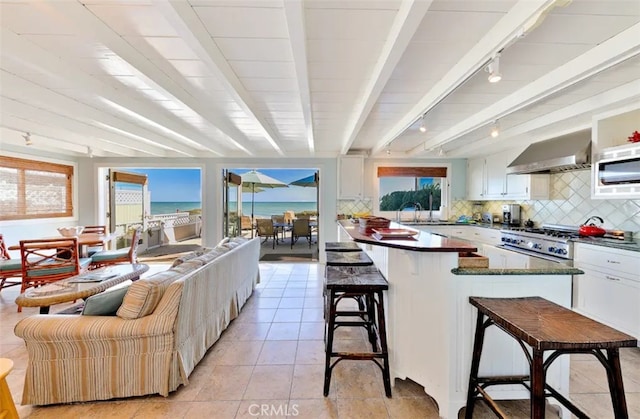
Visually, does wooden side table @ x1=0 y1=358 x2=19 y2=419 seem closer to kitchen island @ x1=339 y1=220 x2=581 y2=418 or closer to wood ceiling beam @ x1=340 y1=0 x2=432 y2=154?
kitchen island @ x1=339 y1=220 x2=581 y2=418

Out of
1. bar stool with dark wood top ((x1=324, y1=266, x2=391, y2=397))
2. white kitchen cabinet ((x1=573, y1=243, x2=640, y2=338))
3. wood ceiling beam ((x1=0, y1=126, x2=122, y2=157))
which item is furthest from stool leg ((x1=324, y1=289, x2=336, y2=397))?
wood ceiling beam ((x1=0, y1=126, x2=122, y2=157))

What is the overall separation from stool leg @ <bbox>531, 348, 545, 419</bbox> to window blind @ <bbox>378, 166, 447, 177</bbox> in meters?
4.55

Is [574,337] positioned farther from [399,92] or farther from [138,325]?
[138,325]

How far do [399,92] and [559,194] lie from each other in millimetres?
2989

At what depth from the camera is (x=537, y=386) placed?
3.80ft

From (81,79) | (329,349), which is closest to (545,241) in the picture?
(329,349)

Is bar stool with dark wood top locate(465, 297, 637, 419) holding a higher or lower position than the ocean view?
lower

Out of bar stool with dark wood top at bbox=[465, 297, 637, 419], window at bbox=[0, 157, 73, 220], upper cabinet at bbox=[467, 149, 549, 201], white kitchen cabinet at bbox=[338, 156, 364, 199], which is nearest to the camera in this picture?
bar stool with dark wood top at bbox=[465, 297, 637, 419]

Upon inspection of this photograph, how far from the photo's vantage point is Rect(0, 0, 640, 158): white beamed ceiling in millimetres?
1416

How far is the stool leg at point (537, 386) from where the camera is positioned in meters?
1.14

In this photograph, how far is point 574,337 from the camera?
3.68 ft

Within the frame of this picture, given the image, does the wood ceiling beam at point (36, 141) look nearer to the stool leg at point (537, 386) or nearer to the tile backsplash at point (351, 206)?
the tile backsplash at point (351, 206)

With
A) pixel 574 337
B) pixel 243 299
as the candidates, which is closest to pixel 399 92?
pixel 574 337

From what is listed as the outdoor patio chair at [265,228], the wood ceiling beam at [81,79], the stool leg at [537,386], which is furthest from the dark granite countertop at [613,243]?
the outdoor patio chair at [265,228]
